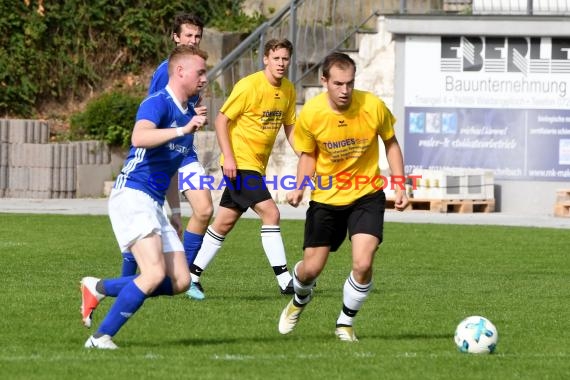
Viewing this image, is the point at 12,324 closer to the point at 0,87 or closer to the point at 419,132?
the point at 419,132

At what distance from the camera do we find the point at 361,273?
9445mm

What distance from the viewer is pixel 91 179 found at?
24844mm

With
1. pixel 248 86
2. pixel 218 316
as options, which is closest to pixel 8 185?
pixel 248 86

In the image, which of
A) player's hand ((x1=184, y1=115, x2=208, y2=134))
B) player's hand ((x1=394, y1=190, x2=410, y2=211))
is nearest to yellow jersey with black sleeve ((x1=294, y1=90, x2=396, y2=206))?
player's hand ((x1=394, y1=190, x2=410, y2=211))

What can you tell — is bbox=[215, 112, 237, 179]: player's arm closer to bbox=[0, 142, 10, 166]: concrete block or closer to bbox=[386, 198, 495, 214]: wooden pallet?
bbox=[386, 198, 495, 214]: wooden pallet

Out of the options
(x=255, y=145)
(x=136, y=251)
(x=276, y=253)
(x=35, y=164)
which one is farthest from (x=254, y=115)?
(x=35, y=164)

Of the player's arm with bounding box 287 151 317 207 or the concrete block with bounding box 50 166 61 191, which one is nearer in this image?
the player's arm with bounding box 287 151 317 207

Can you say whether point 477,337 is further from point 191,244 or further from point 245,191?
point 191,244

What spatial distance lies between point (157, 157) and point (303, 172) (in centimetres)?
113

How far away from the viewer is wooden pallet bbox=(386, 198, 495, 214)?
2319 cm

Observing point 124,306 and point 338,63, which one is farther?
point 338,63

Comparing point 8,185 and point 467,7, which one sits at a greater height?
point 467,7

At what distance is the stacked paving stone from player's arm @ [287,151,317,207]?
15.2 meters

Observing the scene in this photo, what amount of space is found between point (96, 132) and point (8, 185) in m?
1.84
